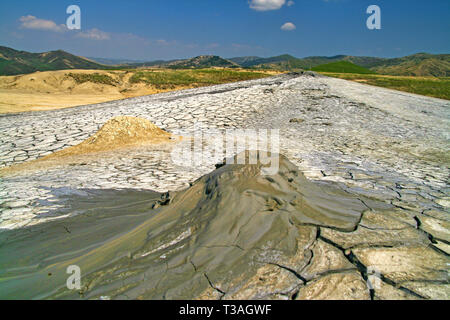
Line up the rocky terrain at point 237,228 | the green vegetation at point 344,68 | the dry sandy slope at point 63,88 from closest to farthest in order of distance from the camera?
1. the rocky terrain at point 237,228
2. the dry sandy slope at point 63,88
3. the green vegetation at point 344,68

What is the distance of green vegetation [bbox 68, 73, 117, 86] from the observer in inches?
864

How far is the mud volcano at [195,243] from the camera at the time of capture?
5.39 ft

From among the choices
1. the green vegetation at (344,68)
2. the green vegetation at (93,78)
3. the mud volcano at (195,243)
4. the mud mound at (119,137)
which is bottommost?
the mud volcano at (195,243)

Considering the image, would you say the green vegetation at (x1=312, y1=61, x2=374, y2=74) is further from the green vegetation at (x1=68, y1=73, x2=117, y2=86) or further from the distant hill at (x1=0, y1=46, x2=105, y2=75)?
the distant hill at (x1=0, y1=46, x2=105, y2=75)

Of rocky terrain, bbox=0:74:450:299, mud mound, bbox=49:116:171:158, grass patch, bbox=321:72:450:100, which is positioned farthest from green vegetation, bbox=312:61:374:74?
rocky terrain, bbox=0:74:450:299

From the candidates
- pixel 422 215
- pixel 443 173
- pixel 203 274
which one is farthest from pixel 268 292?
pixel 443 173

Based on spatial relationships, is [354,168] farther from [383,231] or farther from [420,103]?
[420,103]

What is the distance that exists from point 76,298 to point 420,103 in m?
11.5

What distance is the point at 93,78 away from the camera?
2227cm

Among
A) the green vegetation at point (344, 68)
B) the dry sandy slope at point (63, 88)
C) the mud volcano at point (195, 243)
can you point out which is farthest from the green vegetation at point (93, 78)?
the green vegetation at point (344, 68)

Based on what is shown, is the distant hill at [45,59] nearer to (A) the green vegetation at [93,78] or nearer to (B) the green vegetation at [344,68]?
(A) the green vegetation at [93,78]

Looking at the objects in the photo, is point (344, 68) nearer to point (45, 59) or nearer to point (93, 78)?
point (93, 78)

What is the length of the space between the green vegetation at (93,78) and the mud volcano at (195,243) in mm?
22313

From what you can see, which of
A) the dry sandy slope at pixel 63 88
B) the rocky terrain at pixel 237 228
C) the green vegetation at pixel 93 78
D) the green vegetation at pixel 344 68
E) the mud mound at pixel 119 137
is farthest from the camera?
the green vegetation at pixel 344 68
